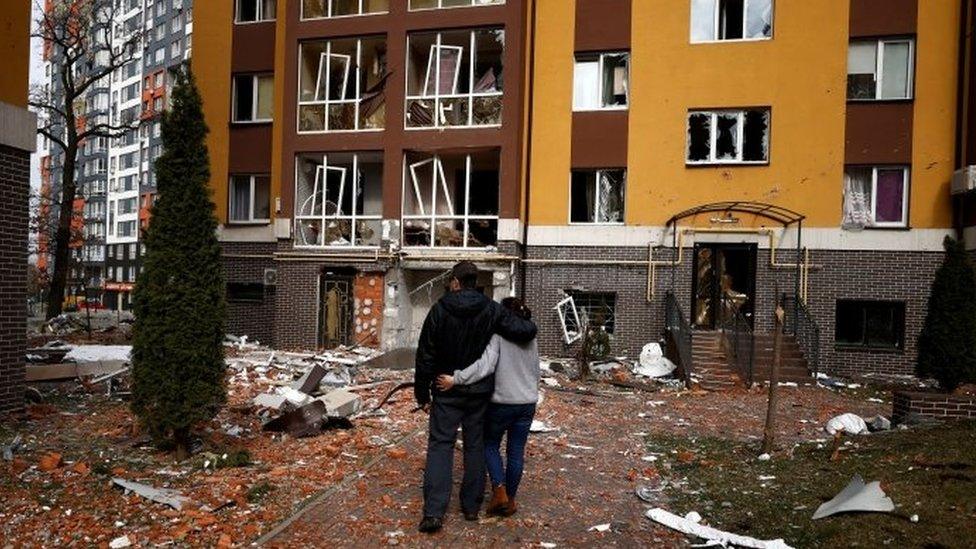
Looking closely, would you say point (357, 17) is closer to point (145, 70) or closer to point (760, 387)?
point (760, 387)

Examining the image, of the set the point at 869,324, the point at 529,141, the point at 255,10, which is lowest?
the point at 869,324

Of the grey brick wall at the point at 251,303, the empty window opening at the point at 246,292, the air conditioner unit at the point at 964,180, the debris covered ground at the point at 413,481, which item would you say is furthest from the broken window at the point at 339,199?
the air conditioner unit at the point at 964,180

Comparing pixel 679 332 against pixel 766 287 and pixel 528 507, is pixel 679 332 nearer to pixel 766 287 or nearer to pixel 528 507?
pixel 766 287

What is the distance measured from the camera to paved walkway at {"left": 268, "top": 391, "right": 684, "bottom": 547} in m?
4.94

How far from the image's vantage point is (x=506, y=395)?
504cm

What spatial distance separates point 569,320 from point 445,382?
13.0m

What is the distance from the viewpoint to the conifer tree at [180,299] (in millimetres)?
6605

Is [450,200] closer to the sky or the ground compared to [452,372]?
closer to the sky

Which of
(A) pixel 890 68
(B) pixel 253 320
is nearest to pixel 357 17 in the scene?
(B) pixel 253 320

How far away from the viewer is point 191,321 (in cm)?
669

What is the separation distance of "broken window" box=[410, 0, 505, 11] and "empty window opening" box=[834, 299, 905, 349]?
1191 centimetres

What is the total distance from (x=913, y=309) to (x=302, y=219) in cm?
1583

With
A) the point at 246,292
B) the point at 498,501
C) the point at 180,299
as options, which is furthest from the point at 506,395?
the point at 246,292

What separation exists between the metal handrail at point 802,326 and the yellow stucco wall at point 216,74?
16.6 m
